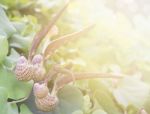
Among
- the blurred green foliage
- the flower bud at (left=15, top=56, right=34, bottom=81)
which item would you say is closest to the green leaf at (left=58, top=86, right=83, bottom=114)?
the blurred green foliage

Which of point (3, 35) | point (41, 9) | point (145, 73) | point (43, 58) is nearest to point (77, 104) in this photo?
point (43, 58)

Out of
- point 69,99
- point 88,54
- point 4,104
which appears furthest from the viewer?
point 88,54

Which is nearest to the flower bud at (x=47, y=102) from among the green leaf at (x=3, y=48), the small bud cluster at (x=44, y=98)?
the small bud cluster at (x=44, y=98)

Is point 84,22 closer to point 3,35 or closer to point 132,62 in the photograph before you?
point 132,62

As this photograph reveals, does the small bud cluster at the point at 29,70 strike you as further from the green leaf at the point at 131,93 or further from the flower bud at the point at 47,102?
the green leaf at the point at 131,93

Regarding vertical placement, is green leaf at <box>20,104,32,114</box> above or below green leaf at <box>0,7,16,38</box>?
below

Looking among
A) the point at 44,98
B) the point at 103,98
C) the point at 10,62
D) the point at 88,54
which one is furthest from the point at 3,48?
the point at 88,54

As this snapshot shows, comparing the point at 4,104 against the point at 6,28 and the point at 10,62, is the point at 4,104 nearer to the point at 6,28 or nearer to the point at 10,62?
the point at 10,62

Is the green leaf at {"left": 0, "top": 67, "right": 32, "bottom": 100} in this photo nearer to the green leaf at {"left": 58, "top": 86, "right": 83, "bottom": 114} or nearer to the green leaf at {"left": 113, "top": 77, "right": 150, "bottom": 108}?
the green leaf at {"left": 58, "top": 86, "right": 83, "bottom": 114}
